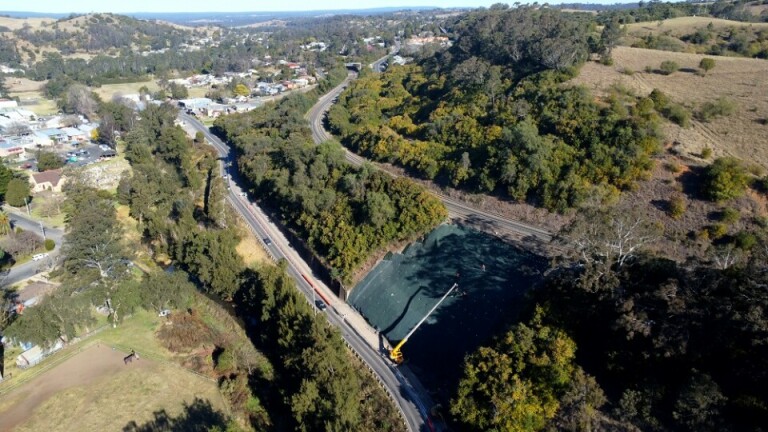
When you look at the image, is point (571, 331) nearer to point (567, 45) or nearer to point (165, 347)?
point (165, 347)

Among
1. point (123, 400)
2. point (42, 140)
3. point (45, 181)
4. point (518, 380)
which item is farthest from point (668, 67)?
point (42, 140)

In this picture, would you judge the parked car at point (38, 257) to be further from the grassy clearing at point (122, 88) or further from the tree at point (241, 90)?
the grassy clearing at point (122, 88)

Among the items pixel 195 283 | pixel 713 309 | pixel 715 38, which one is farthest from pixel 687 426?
pixel 715 38

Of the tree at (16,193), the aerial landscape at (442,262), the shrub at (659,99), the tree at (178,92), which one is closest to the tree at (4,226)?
the aerial landscape at (442,262)

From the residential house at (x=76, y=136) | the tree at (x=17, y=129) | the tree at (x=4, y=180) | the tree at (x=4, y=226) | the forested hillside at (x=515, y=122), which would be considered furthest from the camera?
the residential house at (x=76, y=136)

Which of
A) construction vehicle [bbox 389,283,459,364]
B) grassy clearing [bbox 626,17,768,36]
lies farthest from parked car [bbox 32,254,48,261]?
grassy clearing [bbox 626,17,768,36]

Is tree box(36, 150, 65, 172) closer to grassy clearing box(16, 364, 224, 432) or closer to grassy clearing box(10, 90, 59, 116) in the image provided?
grassy clearing box(10, 90, 59, 116)
